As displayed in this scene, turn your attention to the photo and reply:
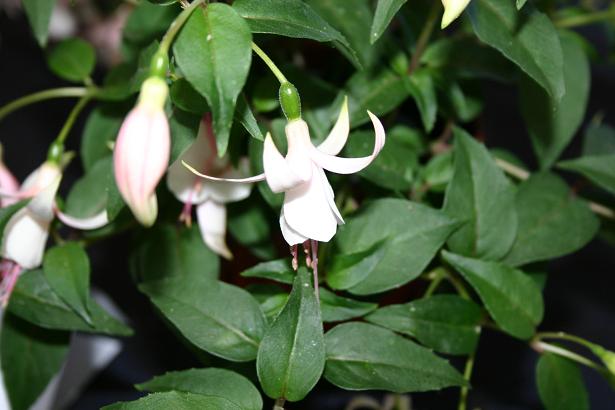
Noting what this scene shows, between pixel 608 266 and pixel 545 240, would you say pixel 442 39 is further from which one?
pixel 608 266

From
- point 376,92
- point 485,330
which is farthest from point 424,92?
point 485,330

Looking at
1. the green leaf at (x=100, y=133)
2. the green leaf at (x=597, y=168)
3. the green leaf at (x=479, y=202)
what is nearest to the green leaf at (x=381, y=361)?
the green leaf at (x=479, y=202)

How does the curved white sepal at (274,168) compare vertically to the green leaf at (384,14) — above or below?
below

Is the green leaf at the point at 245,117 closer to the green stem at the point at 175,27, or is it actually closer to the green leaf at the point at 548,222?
the green stem at the point at 175,27

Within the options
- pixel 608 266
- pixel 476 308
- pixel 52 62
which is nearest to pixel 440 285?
pixel 476 308

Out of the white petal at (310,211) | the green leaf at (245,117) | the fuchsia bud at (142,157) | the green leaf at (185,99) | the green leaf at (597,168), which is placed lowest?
the green leaf at (597,168)

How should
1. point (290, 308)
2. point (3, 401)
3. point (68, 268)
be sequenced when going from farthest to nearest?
point (3, 401), point (68, 268), point (290, 308)

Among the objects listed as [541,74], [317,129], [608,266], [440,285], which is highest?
[541,74]
